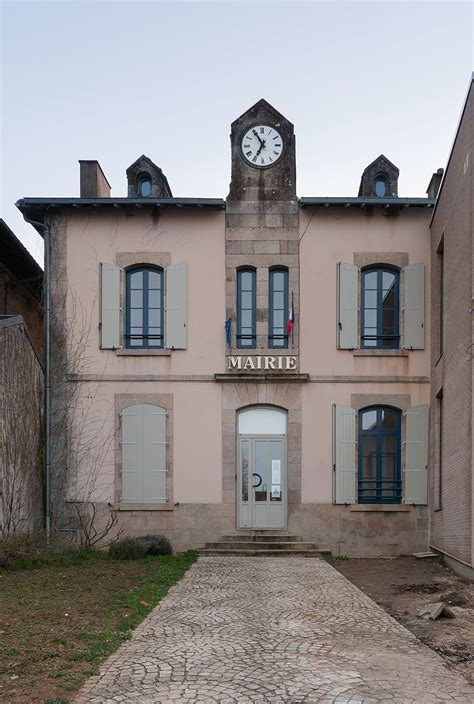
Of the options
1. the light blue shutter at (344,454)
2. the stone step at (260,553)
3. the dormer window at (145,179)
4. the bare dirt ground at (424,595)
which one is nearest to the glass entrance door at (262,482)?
the stone step at (260,553)

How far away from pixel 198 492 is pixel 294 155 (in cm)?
709

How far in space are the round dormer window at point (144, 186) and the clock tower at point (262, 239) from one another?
6.24ft

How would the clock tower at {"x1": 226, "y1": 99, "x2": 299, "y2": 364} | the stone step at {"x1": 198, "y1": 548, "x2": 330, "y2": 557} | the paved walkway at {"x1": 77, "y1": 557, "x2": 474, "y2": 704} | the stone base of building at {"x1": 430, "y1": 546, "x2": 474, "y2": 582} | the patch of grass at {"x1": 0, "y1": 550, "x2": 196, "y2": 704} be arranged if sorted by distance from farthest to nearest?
the clock tower at {"x1": 226, "y1": 99, "x2": 299, "y2": 364} → the stone step at {"x1": 198, "y1": 548, "x2": 330, "y2": 557} → the stone base of building at {"x1": 430, "y1": 546, "x2": 474, "y2": 582} → the patch of grass at {"x1": 0, "y1": 550, "x2": 196, "y2": 704} → the paved walkway at {"x1": 77, "y1": 557, "x2": 474, "y2": 704}

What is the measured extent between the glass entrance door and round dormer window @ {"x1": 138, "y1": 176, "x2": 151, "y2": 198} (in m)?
5.55

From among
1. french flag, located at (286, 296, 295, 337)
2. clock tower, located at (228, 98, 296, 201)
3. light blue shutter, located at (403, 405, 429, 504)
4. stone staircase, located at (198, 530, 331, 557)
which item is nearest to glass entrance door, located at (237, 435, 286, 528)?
stone staircase, located at (198, 530, 331, 557)

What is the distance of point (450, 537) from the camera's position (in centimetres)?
1152

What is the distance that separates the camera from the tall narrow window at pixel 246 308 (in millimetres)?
13680

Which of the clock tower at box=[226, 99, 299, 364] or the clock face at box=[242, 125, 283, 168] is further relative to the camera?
the clock face at box=[242, 125, 283, 168]

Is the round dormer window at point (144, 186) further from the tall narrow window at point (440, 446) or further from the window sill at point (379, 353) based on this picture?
the tall narrow window at point (440, 446)

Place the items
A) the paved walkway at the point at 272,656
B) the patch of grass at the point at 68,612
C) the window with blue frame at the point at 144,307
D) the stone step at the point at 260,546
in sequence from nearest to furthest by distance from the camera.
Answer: the paved walkway at the point at 272,656 < the patch of grass at the point at 68,612 < the stone step at the point at 260,546 < the window with blue frame at the point at 144,307

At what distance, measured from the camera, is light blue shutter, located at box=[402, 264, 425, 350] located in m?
13.5

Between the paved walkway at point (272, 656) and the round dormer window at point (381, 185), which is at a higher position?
the round dormer window at point (381, 185)

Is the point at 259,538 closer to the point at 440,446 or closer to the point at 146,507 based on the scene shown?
the point at 146,507

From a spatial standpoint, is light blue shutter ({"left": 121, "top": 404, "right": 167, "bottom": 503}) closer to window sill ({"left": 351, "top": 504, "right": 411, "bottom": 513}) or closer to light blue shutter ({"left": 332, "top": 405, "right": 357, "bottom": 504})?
light blue shutter ({"left": 332, "top": 405, "right": 357, "bottom": 504})
